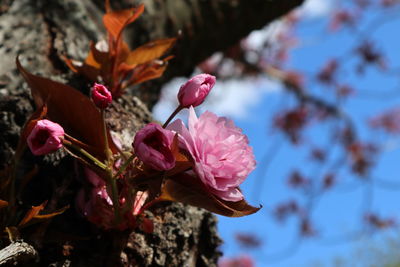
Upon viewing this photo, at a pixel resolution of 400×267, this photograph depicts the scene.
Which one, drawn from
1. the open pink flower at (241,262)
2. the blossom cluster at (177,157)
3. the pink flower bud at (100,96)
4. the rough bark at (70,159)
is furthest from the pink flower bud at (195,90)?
the open pink flower at (241,262)

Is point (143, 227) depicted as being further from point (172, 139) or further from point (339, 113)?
point (339, 113)

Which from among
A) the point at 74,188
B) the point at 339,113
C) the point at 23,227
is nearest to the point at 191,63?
the point at 74,188

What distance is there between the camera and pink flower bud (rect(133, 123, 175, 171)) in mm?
582

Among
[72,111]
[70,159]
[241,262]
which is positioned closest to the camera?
[72,111]

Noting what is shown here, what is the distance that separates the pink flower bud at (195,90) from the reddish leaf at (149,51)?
0.89 feet

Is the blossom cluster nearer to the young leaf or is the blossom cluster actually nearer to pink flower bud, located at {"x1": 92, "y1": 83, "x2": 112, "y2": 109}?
pink flower bud, located at {"x1": 92, "y1": 83, "x2": 112, "y2": 109}

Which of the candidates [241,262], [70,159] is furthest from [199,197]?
[241,262]

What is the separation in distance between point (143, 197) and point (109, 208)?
2.2 inches

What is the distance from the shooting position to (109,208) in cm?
71

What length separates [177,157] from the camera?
2.05ft

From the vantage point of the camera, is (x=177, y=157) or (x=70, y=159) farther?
(x=70, y=159)

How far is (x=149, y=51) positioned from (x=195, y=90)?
300mm

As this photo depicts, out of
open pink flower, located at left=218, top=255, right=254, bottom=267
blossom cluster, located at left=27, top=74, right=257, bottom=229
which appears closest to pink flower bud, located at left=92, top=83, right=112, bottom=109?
blossom cluster, located at left=27, top=74, right=257, bottom=229

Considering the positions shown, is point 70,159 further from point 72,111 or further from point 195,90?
point 195,90
